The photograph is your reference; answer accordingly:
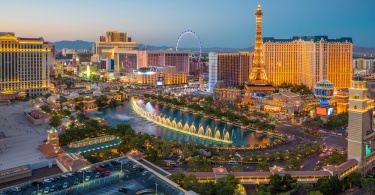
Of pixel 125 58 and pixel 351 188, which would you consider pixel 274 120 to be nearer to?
pixel 351 188

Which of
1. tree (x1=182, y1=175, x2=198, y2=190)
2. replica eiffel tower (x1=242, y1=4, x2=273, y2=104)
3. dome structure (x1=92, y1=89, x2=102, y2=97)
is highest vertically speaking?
replica eiffel tower (x1=242, y1=4, x2=273, y2=104)

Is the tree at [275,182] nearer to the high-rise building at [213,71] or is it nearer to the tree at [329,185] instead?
the tree at [329,185]

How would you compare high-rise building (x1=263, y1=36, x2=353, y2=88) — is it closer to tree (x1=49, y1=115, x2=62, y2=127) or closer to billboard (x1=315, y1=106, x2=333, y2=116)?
billboard (x1=315, y1=106, x2=333, y2=116)

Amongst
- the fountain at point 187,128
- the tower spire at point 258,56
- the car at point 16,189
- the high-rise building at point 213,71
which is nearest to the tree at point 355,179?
the fountain at point 187,128

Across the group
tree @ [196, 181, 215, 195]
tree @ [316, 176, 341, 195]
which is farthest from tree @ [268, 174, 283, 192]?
tree @ [196, 181, 215, 195]

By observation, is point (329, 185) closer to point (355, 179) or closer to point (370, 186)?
point (370, 186)
